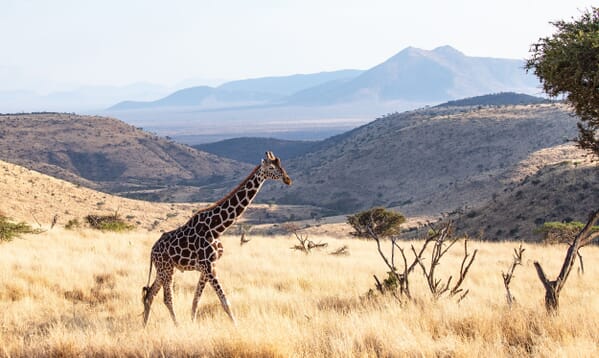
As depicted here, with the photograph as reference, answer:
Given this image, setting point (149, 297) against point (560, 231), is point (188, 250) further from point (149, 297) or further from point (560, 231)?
point (560, 231)

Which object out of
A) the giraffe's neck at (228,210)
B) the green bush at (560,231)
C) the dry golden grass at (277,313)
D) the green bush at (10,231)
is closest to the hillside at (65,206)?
the green bush at (10,231)

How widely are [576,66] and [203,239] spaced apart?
6.18 metres

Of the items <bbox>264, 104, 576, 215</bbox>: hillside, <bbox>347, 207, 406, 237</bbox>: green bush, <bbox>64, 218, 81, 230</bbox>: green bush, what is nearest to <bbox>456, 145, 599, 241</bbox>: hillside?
<bbox>347, 207, 406, 237</bbox>: green bush

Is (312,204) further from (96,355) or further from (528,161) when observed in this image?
(96,355)

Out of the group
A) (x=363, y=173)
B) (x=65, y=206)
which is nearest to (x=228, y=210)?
(x=65, y=206)

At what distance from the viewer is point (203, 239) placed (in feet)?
27.1

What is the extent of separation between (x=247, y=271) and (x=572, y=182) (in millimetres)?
34601

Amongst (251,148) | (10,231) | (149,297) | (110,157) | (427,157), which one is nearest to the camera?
(149,297)

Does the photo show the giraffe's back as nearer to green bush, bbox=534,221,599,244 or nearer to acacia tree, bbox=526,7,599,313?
acacia tree, bbox=526,7,599,313

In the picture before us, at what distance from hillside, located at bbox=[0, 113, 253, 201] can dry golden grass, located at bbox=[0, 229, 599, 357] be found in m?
83.4

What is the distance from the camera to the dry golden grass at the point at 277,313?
6422mm

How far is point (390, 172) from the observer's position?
289 feet

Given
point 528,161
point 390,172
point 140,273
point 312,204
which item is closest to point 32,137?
point 312,204

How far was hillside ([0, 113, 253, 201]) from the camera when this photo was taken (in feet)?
351
